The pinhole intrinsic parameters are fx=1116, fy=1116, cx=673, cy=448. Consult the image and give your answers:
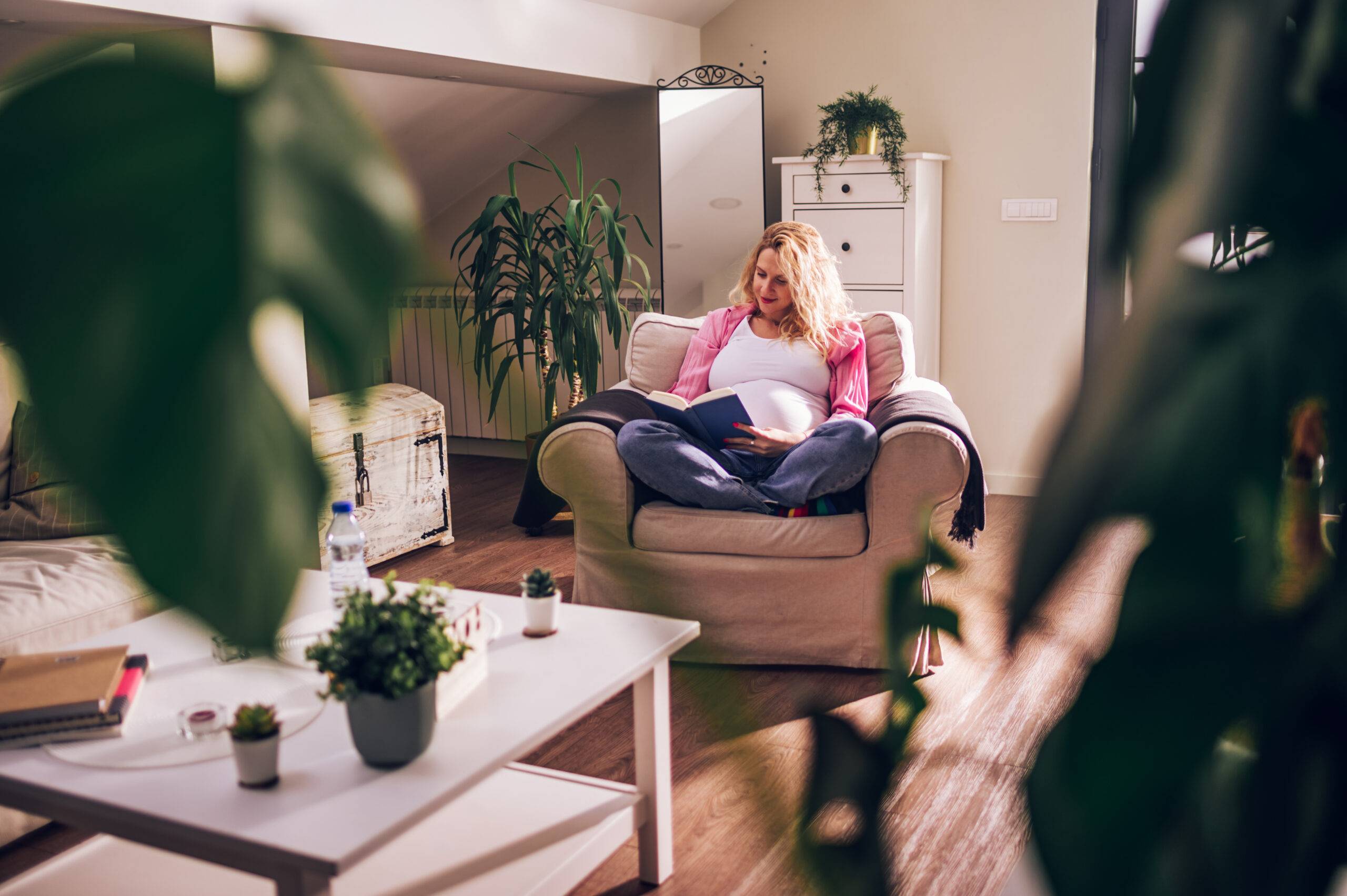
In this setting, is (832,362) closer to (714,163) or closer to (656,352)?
(656,352)

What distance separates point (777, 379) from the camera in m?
2.88

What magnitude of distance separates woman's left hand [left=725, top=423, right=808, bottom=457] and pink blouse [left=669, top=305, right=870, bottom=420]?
12 cm

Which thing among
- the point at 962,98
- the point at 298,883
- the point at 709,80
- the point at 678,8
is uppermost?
the point at 678,8

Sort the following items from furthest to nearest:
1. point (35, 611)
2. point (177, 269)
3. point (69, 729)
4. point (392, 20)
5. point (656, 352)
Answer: point (656, 352)
point (35, 611)
point (69, 729)
point (392, 20)
point (177, 269)

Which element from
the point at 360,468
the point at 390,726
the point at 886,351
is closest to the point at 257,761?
the point at 390,726

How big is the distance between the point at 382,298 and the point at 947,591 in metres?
0.10

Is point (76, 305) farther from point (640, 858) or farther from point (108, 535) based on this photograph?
point (640, 858)

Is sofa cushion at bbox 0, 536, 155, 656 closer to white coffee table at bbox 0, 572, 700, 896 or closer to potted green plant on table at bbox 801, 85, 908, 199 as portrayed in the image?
white coffee table at bbox 0, 572, 700, 896

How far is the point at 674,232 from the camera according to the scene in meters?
4.16

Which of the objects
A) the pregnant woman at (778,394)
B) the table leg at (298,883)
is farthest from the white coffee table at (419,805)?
the pregnant woman at (778,394)

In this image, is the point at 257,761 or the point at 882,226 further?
the point at 882,226

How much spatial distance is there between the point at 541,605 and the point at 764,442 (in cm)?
99

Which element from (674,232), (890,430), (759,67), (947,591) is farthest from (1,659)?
(759,67)

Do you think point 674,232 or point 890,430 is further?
point 674,232
